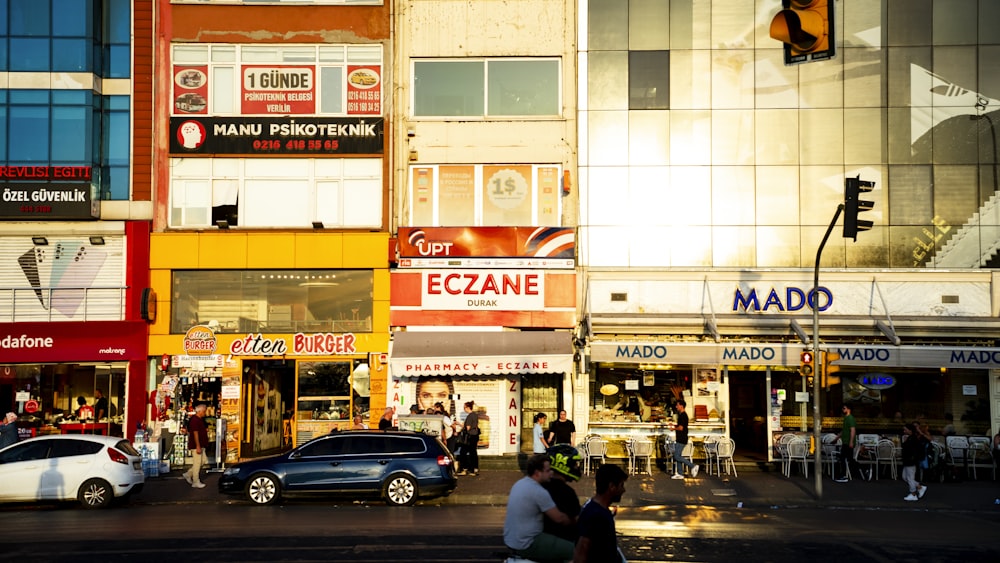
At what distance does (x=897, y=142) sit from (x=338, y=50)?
16224mm

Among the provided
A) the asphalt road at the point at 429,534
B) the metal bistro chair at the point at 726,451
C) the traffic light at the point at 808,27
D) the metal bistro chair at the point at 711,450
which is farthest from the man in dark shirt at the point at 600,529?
the metal bistro chair at the point at 711,450

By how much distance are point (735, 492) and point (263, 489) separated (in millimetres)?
10589

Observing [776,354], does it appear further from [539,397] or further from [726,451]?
[539,397]

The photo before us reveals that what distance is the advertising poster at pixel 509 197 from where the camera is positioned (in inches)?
1109

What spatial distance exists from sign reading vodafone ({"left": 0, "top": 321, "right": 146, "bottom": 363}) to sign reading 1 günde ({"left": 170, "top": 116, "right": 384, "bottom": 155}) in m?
5.53

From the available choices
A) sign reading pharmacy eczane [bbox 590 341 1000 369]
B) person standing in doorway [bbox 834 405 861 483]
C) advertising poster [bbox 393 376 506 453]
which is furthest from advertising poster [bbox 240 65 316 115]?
person standing in doorway [bbox 834 405 861 483]

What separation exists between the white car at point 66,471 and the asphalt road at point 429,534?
0.40 m

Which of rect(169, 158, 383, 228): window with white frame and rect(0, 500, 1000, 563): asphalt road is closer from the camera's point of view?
rect(0, 500, 1000, 563): asphalt road

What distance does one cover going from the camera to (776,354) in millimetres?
25359

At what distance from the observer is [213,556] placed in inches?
564

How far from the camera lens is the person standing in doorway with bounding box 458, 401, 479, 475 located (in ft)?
82.5

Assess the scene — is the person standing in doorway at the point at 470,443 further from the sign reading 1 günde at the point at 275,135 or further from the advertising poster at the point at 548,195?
the sign reading 1 günde at the point at 275,135

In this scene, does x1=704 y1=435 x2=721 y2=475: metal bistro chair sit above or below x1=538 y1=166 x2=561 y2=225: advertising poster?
below

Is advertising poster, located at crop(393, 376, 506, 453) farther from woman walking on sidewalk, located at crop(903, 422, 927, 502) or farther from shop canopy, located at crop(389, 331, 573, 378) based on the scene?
woman walking on sidewalk, located at crop(903, 422, 927, 502)
